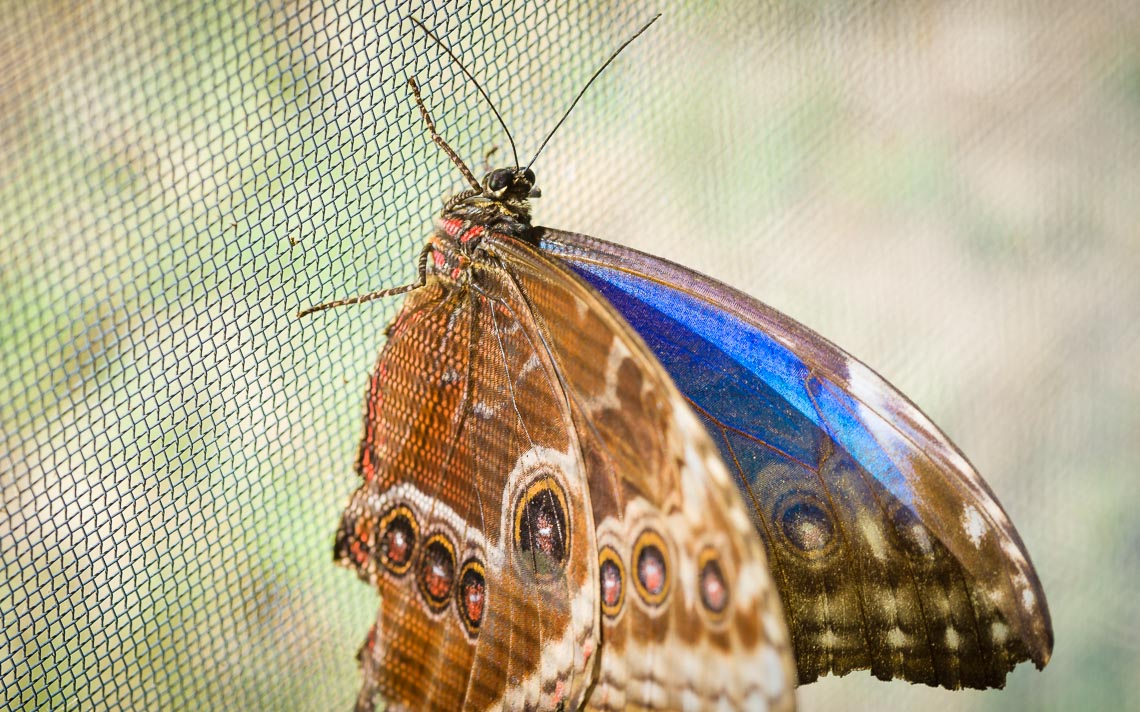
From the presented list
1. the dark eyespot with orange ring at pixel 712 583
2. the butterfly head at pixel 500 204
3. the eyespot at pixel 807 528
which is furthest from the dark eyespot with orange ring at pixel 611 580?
the butterfly head at pixel 500 204

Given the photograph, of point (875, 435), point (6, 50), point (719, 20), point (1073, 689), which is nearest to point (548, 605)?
point (875, 435)

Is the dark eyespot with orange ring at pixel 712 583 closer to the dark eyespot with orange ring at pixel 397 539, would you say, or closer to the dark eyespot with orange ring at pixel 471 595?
the dark eyespot with orange ring at pixel 471 595

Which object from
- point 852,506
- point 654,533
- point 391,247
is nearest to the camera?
point 654,533

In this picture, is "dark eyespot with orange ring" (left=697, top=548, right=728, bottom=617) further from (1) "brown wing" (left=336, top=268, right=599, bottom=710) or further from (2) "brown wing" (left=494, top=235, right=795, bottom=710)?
(1) "brown wing" (left=336, top=268, right=599, bottom=710)

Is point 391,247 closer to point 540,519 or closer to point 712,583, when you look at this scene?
point 540,519

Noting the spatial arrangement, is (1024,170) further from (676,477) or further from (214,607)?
(214,607)

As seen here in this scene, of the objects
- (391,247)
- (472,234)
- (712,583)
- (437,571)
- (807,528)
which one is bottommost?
(712,583)

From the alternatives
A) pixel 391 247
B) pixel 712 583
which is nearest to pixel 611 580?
pixel 712 583
